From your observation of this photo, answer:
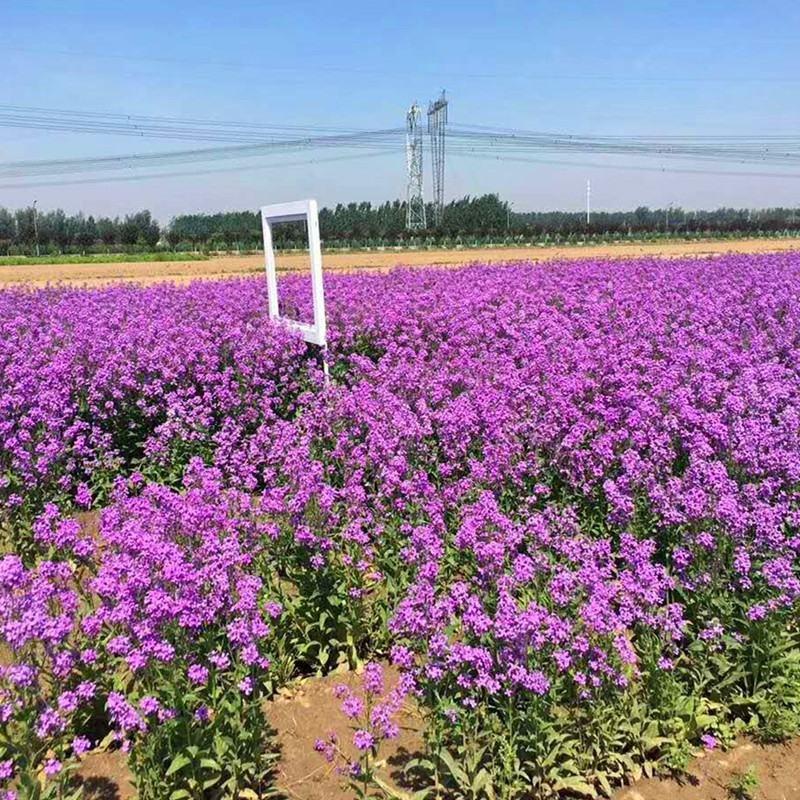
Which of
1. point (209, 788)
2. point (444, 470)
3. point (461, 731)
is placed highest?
point (444, 470)

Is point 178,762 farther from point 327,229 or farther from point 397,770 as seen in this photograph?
point 327,229

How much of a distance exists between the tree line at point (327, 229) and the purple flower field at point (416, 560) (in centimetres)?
6093

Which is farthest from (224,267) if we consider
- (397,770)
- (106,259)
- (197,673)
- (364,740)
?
(364,740)

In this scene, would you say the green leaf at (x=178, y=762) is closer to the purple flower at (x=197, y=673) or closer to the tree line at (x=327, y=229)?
the purple flower at (x=197, y=673)

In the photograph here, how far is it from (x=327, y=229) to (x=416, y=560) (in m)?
107

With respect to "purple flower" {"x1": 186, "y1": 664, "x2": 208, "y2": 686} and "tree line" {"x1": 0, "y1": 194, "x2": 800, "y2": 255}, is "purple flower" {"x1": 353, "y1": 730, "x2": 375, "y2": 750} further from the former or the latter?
"tree line" {"x1": 0, "y1": 194, "x2": 800, "y2": 255}

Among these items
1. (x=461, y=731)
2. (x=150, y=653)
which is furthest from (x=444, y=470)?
(x=150, y=653)

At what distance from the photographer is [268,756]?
368 cm

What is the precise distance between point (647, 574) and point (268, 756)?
2080 millimetres

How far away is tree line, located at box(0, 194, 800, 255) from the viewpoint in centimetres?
8706

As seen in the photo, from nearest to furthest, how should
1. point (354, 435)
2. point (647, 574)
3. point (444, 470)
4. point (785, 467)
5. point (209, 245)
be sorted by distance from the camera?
point (647, 574) → point (785, 467) → point (444, 470) → point (354, 435) → point (209, 245)

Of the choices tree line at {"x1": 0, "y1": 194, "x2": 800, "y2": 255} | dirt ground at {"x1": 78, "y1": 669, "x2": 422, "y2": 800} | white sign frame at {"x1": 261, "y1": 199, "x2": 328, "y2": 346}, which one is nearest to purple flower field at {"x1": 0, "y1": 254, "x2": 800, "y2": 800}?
dirt ground at {"x1": 78, "y1": 669, "x2": 422, "y2": 800}

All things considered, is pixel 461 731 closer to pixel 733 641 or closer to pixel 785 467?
pixel 733 641

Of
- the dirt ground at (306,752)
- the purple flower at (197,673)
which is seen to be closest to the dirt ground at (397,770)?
the dirt ground at (306,752)
